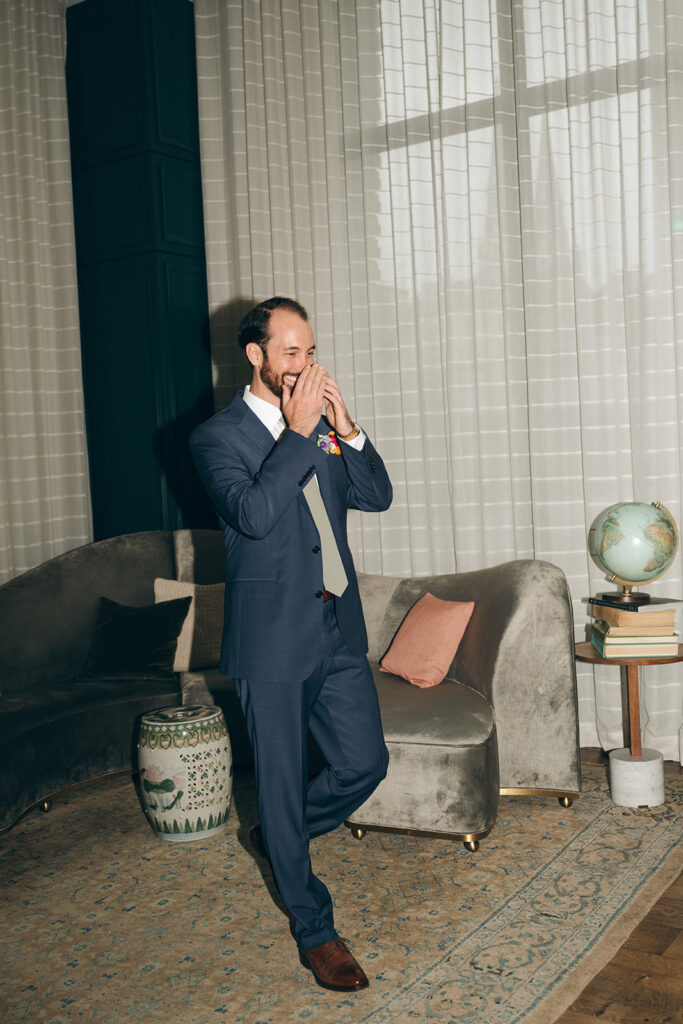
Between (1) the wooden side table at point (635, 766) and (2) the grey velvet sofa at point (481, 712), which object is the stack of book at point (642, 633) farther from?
(2) the grey velvet sofa at point (481, 712)

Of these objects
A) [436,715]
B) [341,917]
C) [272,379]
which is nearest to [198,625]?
[436,715]

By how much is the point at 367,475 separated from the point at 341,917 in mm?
1198

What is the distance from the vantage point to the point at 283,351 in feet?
7.60

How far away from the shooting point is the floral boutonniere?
7.90 feet

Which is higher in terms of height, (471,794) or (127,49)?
(127,49)

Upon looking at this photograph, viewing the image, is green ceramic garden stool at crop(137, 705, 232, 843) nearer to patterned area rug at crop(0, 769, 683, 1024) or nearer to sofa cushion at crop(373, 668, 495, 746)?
patterned area rug at crop(0, 769, 683, 1024)

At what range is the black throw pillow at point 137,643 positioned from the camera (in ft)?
12.6

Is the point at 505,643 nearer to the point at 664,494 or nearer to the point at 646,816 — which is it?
the point at 646,816

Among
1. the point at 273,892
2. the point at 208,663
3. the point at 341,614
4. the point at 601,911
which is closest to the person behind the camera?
the point at 341,614

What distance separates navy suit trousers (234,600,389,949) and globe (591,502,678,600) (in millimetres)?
1286

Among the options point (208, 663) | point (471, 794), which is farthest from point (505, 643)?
point (208, 663)

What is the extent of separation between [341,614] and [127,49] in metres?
3.44

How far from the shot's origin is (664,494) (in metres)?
3.66

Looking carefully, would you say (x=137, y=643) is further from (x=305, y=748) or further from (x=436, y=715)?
(x=305, y=748)
